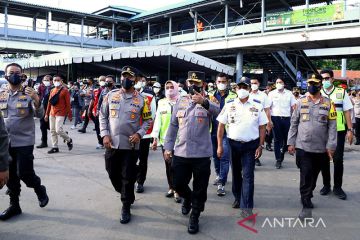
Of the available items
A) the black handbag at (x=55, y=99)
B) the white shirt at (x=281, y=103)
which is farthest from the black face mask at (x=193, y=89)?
the black handbag at (x=55, y=99)

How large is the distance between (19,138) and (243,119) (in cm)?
276

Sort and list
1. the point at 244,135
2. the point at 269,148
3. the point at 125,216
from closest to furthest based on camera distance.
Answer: the point at 125,216
the point at 244,135
the point at 269,148

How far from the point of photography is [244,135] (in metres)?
4.16

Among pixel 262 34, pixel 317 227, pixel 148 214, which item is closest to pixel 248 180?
pixel 317 227

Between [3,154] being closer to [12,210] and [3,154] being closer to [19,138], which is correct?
[19,138]

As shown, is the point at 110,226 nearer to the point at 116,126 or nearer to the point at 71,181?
the point at 116,126

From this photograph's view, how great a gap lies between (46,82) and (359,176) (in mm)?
7337

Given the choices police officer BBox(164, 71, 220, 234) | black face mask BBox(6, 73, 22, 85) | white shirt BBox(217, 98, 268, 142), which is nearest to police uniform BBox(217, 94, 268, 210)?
white shirt BBox(217, 98, 268, 142)

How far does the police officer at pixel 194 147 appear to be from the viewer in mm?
3715

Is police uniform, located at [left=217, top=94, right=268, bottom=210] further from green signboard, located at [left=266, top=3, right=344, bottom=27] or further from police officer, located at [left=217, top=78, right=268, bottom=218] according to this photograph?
green signboard, located at [left=266, top=3, right=344, bottom=27]

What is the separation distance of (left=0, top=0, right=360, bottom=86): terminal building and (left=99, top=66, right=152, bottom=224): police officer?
31.0 feet

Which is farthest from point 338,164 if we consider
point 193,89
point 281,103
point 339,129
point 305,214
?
point 193,89

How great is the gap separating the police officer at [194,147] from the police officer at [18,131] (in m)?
1.78

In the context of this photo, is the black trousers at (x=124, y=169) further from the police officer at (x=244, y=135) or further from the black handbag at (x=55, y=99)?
the black handbag at (x=55, y=99)
